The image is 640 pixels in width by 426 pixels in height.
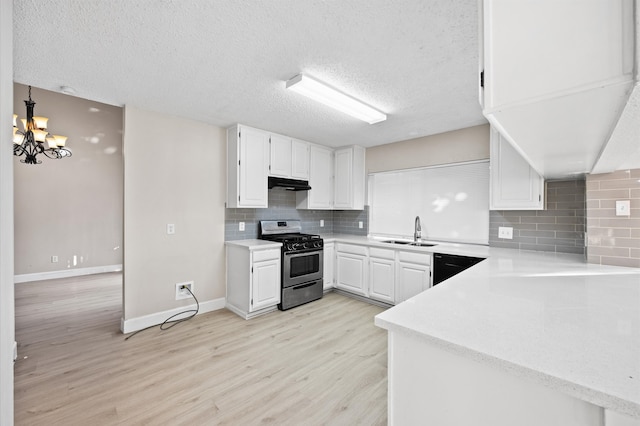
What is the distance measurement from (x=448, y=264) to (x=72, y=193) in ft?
22.6

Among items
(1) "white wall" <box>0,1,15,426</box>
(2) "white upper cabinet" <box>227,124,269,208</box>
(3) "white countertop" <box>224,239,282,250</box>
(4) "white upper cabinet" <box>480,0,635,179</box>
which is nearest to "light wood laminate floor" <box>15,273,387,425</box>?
(1) "white wall" <box>0,1,15,426</box>

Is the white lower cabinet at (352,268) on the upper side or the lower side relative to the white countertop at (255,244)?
lower

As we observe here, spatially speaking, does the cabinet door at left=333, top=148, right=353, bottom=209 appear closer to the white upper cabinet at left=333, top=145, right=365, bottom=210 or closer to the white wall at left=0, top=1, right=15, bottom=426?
the white upper cabinet at left=333, top=145, right=365, bottom=210

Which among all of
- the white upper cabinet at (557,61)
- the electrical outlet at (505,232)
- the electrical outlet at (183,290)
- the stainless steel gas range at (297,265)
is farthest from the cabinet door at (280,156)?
the white upper cabinet at (557,61)

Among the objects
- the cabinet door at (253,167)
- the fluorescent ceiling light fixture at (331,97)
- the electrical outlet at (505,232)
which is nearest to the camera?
the fluorescent ceiling light fixture at (331,97)

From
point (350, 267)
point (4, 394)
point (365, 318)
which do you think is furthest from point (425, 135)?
point (4, 394)

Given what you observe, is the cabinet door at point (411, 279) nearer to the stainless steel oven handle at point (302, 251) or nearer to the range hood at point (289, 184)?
the stainless steel oven handle at point (302, 251)

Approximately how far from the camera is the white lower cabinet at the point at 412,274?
3.16 m

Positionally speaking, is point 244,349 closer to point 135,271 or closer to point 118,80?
point 135,271

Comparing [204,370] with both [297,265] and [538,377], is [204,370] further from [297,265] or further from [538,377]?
[538,377]

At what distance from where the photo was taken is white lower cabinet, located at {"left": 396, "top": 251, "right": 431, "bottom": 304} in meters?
3.16

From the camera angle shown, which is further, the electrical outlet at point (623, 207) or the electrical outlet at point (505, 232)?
the electrical outlet at point (505, 232)

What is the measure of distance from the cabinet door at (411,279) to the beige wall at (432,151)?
4.84 ft

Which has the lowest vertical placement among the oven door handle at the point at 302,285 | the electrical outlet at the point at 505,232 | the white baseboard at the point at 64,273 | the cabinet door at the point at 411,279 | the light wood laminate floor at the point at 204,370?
the light wood laminate floor at the point at 204,370
